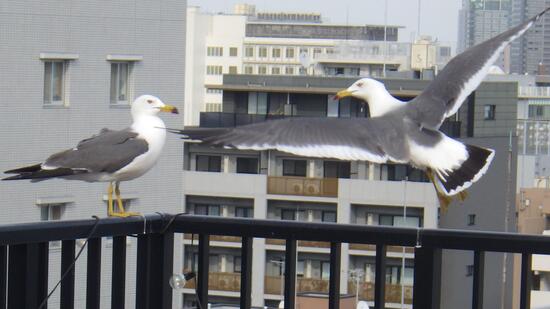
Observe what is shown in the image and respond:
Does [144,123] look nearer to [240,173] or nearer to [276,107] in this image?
[240,173]

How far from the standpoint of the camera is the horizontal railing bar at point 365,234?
3.39 meters

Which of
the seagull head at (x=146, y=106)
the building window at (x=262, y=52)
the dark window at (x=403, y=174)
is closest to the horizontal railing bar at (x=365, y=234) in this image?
the seagull head at (x=146, y=106)

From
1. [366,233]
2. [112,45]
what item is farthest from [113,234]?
[112,45]

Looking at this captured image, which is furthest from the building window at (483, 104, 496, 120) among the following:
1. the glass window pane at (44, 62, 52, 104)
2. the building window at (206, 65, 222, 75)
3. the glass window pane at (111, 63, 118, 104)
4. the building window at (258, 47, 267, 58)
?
the building window at (258, 47, 267, 58)

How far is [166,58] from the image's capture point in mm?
17734

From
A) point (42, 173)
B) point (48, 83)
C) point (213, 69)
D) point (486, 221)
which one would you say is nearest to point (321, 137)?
point (42, 173)

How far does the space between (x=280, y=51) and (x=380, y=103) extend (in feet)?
273

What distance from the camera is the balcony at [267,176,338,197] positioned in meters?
32.7

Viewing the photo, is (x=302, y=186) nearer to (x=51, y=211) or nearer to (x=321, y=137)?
(x=51, y=211)

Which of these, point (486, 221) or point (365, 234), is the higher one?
Result: point (365, 234)

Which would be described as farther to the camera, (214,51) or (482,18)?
(482,18)

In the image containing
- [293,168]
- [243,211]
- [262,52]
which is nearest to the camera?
[243,211]

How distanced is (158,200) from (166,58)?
1.70 metres

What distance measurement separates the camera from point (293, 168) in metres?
34.2
